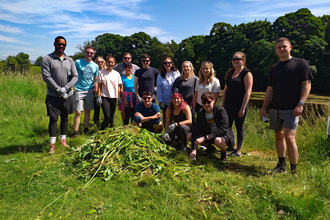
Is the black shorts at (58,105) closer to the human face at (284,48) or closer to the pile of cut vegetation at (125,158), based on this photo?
the pile of cut vegetation at (125,158)

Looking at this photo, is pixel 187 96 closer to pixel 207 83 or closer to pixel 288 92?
pixel 207 83

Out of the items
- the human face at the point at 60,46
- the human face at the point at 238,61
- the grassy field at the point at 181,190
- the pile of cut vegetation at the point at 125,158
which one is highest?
the human face at the point at 60,46

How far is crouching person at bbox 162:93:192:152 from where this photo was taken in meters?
4.54

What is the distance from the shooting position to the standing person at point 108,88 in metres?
5.41

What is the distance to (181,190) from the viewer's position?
10.1ft

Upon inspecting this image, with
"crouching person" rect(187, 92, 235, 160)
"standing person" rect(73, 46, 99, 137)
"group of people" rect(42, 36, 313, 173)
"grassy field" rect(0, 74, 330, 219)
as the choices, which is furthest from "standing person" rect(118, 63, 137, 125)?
"crouching person" rect(187, 92, 235, 160)

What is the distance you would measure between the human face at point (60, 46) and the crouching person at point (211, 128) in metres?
2.77

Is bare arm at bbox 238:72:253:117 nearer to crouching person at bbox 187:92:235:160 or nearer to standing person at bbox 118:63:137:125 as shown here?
crouching person at bbox 187:92:235:160

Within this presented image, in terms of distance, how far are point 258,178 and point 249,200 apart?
2.33ft

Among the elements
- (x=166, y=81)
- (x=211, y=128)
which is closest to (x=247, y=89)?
(x=211, y=128)

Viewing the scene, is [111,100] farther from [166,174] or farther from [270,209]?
[270,209]

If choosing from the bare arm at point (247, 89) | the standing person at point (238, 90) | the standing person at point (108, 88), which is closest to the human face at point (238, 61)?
the standing person at point (238, 90)

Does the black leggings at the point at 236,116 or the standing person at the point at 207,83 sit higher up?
the standing person at the point at 207,83

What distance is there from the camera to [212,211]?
2648 millimetres
